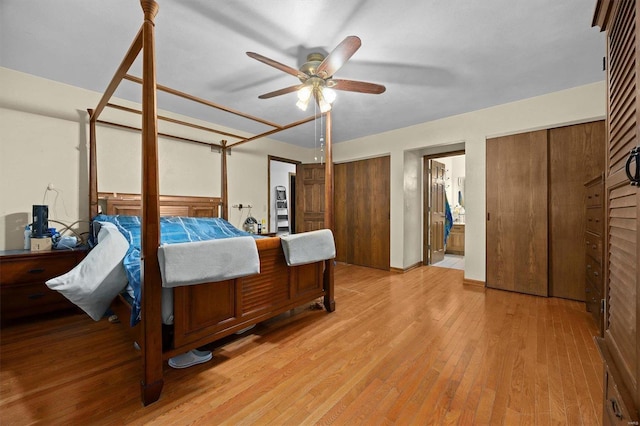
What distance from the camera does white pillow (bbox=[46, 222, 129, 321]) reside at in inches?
61.0

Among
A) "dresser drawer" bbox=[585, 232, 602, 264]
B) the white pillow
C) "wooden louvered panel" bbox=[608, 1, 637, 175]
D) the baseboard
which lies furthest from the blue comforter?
"dresser drawer" bbox=[585, 232, 602, 264]

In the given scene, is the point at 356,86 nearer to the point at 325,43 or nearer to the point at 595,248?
the point at 325,43

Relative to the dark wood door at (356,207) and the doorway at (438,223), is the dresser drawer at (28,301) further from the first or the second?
the doorway at (438,223)

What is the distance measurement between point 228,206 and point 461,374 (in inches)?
142

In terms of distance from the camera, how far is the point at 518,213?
3244 mm

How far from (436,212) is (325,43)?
4.01 metres

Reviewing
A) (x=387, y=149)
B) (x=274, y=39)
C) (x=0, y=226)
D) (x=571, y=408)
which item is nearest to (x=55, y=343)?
(x=0, y=226)

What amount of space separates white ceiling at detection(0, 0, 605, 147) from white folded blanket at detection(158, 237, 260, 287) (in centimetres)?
160

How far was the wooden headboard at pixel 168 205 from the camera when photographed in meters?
2.93

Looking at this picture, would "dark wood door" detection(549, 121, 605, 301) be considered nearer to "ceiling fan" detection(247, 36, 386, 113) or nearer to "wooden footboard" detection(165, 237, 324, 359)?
"ceiling fan" detection(247, 36, 386, 113)

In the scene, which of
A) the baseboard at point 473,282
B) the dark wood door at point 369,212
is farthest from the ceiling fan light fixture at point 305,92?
the baseboard at point 473,282

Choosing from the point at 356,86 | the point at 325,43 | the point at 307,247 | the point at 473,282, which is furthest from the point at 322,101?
the point at 473,282

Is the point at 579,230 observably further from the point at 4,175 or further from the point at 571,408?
the point at 4,175

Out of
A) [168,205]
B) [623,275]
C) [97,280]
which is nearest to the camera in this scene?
[623,275]
